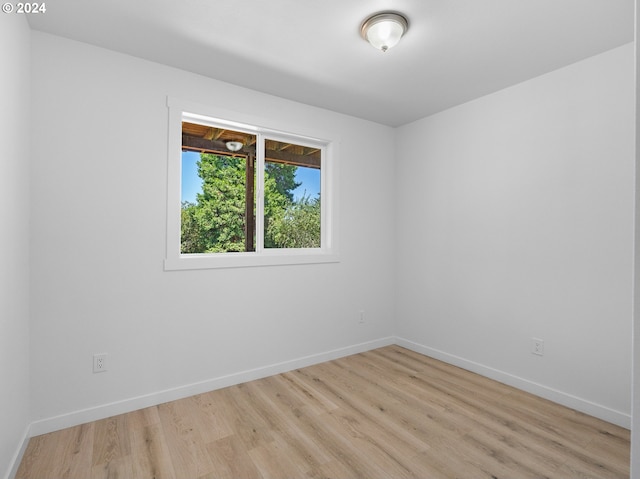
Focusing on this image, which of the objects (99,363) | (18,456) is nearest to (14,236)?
(99,363)

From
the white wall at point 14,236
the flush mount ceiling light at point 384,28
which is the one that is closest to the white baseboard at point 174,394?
the white wall at point 14,236

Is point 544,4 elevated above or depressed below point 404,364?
above

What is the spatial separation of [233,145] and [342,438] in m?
2.44

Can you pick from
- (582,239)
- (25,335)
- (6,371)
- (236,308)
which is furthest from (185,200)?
(582,239)

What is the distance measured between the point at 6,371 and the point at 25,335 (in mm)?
432

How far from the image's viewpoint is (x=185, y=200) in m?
2.76

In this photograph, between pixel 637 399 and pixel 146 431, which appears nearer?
pixel 637 399

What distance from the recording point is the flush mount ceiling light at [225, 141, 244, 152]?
299cm

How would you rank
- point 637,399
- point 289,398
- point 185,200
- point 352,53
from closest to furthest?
point 637,399, point 352,53, point 289,398, point 185,200

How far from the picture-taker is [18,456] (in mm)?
1799

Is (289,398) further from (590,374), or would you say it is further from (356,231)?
Result: (590,374)

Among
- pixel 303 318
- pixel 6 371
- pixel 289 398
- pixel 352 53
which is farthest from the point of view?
pixel 303 318

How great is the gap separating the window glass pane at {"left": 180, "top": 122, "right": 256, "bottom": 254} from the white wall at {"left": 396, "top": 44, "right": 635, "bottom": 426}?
1.83m

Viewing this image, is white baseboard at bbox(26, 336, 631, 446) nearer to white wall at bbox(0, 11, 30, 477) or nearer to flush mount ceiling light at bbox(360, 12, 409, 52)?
white wall at bbox(0, 11, 30, 477)
